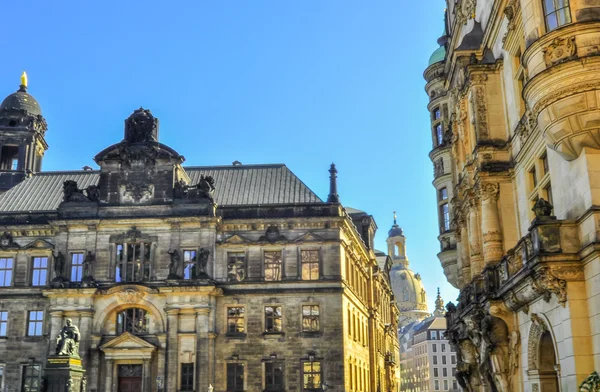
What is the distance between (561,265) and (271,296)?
109 feet

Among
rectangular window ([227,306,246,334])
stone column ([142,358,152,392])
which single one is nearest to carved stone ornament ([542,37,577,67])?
rectangular window ([227,306,246,334])

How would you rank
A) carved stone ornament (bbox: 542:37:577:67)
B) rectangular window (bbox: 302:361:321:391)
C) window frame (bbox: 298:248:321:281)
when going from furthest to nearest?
window frame (bbox: 298:248:321:281)
rectangular window (bbox: 302:361:321:391)
carved stone ornament (bbox: 542:37:577:67)

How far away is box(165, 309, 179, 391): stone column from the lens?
47.4m

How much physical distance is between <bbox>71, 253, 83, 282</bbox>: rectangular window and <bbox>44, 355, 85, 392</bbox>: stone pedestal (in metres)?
18.8

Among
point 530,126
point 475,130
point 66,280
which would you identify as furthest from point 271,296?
point 530,126

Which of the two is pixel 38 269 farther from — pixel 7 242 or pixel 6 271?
pixel 7 242

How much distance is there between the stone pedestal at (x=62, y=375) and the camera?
3044 cm

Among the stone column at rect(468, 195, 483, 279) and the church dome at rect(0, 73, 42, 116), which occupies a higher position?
the church dome at rect(0, 73, 42, 116)

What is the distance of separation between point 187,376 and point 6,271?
50.8 feet

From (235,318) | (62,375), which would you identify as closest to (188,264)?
(235,318)

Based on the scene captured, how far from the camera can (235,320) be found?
4925cm

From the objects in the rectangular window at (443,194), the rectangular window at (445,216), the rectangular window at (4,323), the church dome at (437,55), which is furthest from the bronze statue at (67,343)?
the church dome at (437,55)

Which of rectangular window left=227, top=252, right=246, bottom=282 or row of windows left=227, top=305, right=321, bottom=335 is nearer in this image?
row of windows left=227, top=305, right=321, bottom=335

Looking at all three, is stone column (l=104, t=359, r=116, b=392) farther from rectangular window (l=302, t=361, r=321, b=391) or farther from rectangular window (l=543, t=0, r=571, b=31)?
rectangular window (l=543, t=0, r=571, b=31)
